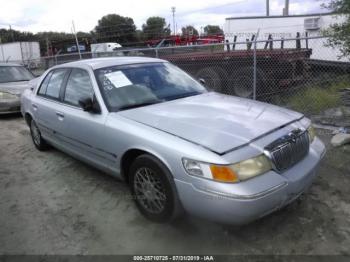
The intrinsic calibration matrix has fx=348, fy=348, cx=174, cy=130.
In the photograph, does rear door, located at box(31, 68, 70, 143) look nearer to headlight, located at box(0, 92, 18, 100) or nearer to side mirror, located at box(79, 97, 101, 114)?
side mirror, located at box(79, 97, 101, 114)

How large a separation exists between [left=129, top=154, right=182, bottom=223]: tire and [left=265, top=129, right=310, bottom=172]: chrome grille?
0.88 metres

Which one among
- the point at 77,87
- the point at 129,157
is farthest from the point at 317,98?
the point at 129,157

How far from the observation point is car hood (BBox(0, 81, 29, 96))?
29.2 feet

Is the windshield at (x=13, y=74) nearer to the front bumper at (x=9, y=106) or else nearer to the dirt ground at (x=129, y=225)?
the front bumper at (x=9, y=106)

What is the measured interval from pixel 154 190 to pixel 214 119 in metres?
0.87

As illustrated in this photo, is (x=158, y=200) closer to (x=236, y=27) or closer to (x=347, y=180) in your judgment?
(x=347, y=180)

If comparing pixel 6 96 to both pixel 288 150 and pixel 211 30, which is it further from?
pixel 211 30

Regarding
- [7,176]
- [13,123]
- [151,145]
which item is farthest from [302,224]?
[13,123]

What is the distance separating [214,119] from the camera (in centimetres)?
327

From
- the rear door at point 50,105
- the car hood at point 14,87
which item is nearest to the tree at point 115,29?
the car hood at point 14,87

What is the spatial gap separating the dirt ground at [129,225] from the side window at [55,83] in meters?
1.19

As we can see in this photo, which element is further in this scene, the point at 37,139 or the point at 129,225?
the point at 37,139

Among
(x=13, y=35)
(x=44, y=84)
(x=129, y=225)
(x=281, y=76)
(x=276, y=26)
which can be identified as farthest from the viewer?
(x=13, y=35)

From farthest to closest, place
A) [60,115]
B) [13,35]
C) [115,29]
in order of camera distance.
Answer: [13,35]
[115,29]
[60,115]
